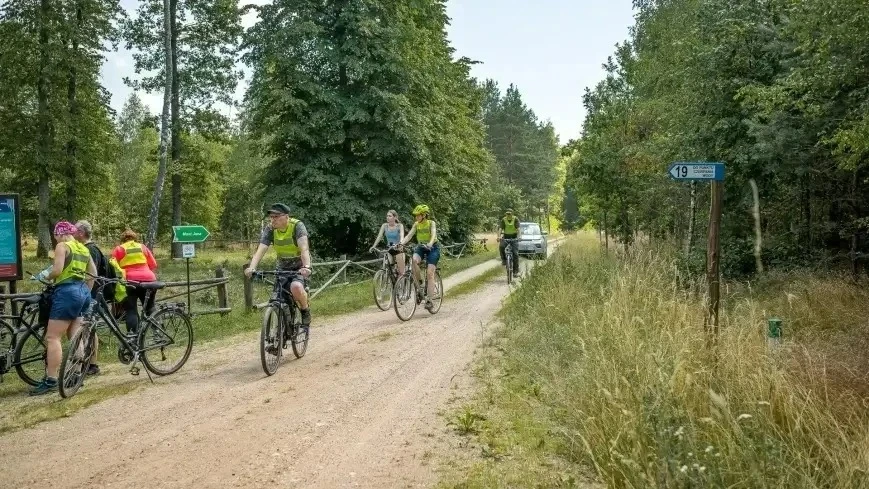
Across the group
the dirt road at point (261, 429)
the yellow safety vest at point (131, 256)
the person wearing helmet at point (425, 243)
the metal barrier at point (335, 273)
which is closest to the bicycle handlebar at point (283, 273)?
the dirt road at point (261, 429)

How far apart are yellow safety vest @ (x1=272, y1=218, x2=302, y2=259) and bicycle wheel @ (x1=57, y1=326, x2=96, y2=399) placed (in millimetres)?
2280

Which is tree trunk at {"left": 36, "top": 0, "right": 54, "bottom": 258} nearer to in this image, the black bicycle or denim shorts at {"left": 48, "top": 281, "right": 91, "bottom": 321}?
the black bicycle

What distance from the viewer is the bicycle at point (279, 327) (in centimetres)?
740

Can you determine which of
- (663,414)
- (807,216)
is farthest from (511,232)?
(663,414)

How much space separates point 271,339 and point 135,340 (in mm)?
1597

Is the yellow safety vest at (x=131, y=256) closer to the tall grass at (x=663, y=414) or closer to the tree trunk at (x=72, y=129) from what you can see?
the tall grass at (x=663, y=414)

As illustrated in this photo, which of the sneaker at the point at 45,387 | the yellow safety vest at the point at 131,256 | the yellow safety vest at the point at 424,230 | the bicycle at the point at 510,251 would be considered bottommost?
the sneaker at the point at 45,387

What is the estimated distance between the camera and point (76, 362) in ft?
22.2

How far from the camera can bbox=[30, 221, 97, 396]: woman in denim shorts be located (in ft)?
22.3

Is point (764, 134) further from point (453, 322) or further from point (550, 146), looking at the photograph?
point (550, 146)

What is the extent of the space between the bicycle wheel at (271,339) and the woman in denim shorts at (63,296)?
194cm

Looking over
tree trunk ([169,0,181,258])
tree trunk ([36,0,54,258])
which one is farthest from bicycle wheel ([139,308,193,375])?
tree trunk ([36,0,54,258])

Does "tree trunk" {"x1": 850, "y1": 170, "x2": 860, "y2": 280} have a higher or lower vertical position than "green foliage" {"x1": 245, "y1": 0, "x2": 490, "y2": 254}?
lower

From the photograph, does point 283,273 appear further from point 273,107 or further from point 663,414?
point 273,107
